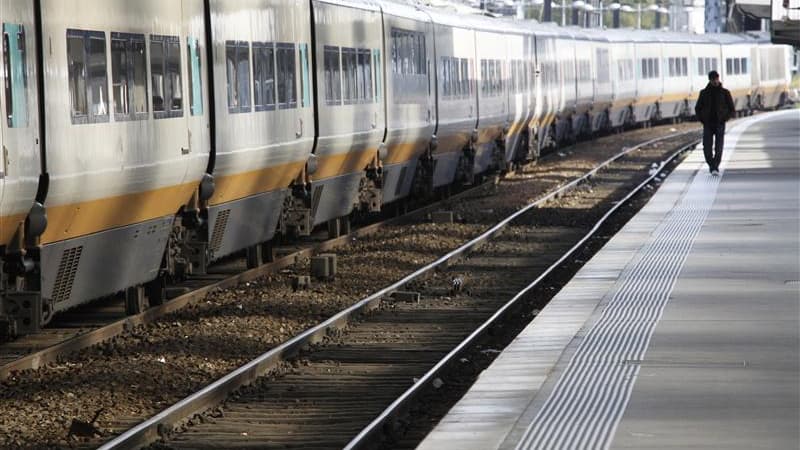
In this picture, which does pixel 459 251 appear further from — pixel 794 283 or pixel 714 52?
pixel 714 52

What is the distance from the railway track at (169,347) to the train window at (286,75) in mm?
1857

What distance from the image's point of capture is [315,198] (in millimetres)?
21828

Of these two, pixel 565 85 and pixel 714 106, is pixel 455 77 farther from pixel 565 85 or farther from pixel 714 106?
pixel 565 85

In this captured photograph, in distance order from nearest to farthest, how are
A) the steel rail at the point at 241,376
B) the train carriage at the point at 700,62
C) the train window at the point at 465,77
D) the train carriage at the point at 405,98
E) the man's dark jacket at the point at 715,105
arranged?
the steel rail at the point at 241,376 → the train carriage at the point at 405,98 → the man's dark jacket at the point at 715,105 → the train window at the point at 465,77 → the train carriage at the point at 700,62

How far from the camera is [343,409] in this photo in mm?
11891

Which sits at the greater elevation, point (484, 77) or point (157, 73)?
point (157, 73)

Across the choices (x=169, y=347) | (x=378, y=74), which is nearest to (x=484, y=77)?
(x=378, y=74)

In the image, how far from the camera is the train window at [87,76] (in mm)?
12805

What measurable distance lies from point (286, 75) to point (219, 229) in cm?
262

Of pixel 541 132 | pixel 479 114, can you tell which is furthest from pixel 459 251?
pixel 541 132

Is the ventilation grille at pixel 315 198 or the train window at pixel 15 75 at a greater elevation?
the train window at pixel 15 75

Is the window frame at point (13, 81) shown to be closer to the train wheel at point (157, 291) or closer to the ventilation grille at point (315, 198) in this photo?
the train wheel at point (157, 291)

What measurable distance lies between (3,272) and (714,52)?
65811 mm

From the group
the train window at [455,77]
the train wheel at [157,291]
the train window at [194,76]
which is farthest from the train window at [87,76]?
the train window at [455,77]
